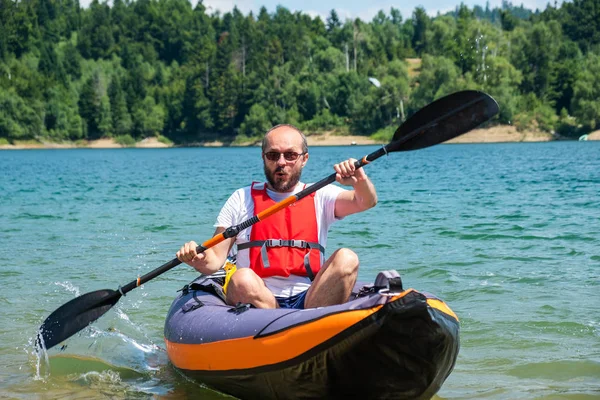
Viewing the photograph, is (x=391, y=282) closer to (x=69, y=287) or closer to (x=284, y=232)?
(x=284, y=232)

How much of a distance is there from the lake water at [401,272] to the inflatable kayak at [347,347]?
80cm

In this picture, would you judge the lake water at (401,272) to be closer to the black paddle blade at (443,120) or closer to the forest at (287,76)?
the black paddle blade at (443,120)

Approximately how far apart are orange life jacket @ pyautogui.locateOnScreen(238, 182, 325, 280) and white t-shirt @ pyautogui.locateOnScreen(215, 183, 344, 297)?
5 centimetres

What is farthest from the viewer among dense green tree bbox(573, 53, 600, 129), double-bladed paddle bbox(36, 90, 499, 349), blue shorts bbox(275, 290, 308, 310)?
dense green tree bbox(573, 53, 600, 129)

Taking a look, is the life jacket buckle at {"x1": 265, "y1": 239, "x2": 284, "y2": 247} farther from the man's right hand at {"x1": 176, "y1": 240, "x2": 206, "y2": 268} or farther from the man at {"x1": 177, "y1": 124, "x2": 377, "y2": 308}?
the man's right hand at {"x1": 176, "y1": 240, "x2": 206, "y2": 268}

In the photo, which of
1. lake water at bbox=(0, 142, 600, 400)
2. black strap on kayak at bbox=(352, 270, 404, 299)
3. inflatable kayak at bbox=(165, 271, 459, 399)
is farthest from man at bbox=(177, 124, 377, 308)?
lake water at bbox=(0, 142, 600, 400)

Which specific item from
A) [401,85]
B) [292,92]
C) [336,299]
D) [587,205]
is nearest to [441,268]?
[336,299]

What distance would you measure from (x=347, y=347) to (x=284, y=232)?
3.67 feet

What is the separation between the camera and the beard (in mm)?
4664

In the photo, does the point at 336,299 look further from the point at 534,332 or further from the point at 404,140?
the point at 534,332

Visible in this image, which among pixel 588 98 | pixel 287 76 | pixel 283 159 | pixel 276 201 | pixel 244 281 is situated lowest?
pixel 244 281

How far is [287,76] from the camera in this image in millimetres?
84562

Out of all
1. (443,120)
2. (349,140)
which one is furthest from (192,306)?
(349,140)

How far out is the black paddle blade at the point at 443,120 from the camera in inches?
192
